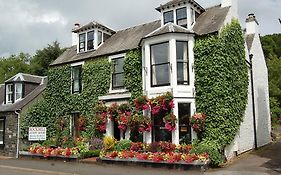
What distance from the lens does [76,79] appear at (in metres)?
24.9

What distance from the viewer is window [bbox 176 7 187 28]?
70.3 feet

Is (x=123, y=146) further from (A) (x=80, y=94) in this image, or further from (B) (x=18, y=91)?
(B) (x=18, y=91)

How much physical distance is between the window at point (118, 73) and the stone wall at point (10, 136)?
29.1 ft

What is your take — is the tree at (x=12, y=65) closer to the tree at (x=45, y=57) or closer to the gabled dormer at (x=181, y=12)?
the tree at (x=45, y=57)

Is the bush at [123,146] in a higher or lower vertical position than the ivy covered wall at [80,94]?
lower

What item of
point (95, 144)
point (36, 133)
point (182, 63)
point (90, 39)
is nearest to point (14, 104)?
point (36, 133)

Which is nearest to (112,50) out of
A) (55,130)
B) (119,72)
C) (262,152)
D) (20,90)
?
(119,72)

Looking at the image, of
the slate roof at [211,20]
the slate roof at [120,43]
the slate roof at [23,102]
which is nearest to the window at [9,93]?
the slate roof at [23,102]

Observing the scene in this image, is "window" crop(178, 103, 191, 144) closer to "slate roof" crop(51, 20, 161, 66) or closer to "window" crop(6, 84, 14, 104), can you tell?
"slate roof" crop(51, 20, 161, 66)

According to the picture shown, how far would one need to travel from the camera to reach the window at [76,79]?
2466 centimetres

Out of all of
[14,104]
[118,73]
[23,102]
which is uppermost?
[118,73]

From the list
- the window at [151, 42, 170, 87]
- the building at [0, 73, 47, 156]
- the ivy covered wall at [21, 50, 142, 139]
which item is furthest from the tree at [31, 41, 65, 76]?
the window at [151, 42, 170, 87]

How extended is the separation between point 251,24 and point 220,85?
34.4 ft

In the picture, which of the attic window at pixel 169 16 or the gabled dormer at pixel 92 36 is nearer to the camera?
the attic window at pixel 169 16
